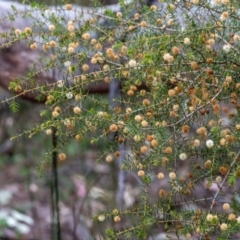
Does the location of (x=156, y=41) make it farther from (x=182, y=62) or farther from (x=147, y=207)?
(x=147, y=207)

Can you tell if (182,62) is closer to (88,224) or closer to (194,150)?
(194,150)

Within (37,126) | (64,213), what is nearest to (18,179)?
(64,213)

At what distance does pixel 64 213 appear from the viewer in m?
2.15

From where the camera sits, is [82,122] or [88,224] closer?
[82,122]

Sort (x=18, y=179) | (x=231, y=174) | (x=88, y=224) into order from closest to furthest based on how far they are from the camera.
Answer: (x=231, y=174) < (x=88, y=224) < (x=18, y=179)

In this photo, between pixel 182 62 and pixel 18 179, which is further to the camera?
pixel 18 179

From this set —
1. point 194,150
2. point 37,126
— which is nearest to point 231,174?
point 194,150

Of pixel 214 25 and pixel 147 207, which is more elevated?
pixel 214 25

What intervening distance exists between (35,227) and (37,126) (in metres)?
1.41

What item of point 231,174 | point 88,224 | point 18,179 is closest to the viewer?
point 231,174

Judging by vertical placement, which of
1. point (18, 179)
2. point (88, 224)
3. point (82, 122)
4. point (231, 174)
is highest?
point (18, 179)

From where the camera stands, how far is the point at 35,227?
2.06 m

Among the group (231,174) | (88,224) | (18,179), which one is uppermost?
(18,179)

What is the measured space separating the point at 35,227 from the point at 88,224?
19 cm
